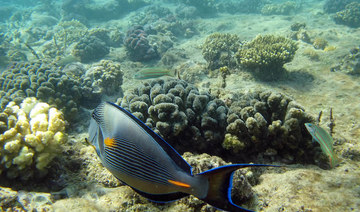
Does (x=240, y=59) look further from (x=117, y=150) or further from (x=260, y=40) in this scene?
(x=117, y=150)

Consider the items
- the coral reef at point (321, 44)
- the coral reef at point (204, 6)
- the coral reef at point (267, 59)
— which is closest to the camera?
the coral reef at point (267, 59)

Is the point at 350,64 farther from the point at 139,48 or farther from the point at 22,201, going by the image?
the point at 22,201

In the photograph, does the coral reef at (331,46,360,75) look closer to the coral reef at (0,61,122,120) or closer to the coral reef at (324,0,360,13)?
the coral reef at (0,61,122,120)

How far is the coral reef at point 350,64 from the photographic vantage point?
6.28 m

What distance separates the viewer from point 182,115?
9.89 feet

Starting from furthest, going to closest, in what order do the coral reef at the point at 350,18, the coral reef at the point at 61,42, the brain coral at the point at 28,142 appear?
the coral reef at the point at 350,18 < the coral reef at the point at 61,42 < the brain coral at the point at 28,142

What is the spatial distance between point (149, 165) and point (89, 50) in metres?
10.7

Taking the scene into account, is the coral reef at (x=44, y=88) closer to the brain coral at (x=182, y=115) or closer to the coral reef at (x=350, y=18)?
the brain coral at (x=182, y=115)

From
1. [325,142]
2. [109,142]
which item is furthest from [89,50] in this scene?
[325,142]

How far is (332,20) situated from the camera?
43.4 feet

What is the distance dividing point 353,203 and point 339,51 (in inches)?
334

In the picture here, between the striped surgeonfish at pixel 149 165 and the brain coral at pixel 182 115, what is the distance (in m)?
1.68

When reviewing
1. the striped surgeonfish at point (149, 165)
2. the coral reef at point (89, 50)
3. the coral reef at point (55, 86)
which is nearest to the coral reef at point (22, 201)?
the striped surgeonfish at point (149, 165)

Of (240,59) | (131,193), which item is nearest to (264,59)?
(240,59)
